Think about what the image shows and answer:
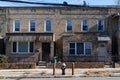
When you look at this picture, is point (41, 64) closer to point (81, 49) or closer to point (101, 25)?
point (81, 49)

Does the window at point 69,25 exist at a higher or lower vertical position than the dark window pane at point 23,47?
higher

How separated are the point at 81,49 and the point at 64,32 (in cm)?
332

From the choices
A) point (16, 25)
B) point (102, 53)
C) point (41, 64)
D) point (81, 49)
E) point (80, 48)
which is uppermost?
point (16, 25)

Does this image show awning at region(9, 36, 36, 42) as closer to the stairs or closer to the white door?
the stairs

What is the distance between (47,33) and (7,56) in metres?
5.95

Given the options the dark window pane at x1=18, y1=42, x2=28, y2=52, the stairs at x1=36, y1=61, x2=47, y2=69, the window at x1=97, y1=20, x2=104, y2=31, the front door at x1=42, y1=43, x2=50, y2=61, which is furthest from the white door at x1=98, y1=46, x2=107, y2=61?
the dark window pane at x1=18, y1=42, x2=28, y2=52

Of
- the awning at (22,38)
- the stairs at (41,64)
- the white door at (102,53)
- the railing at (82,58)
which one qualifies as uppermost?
the awning at (22,38)

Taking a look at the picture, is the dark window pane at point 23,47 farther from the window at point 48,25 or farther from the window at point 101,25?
the window at point 101,25

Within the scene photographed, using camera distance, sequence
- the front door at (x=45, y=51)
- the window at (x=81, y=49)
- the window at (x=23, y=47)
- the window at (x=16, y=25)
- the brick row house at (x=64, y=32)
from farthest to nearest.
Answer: the window at (x=16, y=25) → the front door at (x=45, y=51) → the window at (x=81, y=49) → the window at (x=23, y=47) → the brick row house at (x=64, y=32)

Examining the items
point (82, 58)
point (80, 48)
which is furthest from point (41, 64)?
point (80, 48)

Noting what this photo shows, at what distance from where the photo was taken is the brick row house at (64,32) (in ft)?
150

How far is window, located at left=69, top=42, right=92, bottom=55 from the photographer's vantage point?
46.2m

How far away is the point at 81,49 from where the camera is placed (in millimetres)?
46375

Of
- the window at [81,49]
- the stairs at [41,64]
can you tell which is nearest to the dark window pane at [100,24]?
the window at [81,49]
